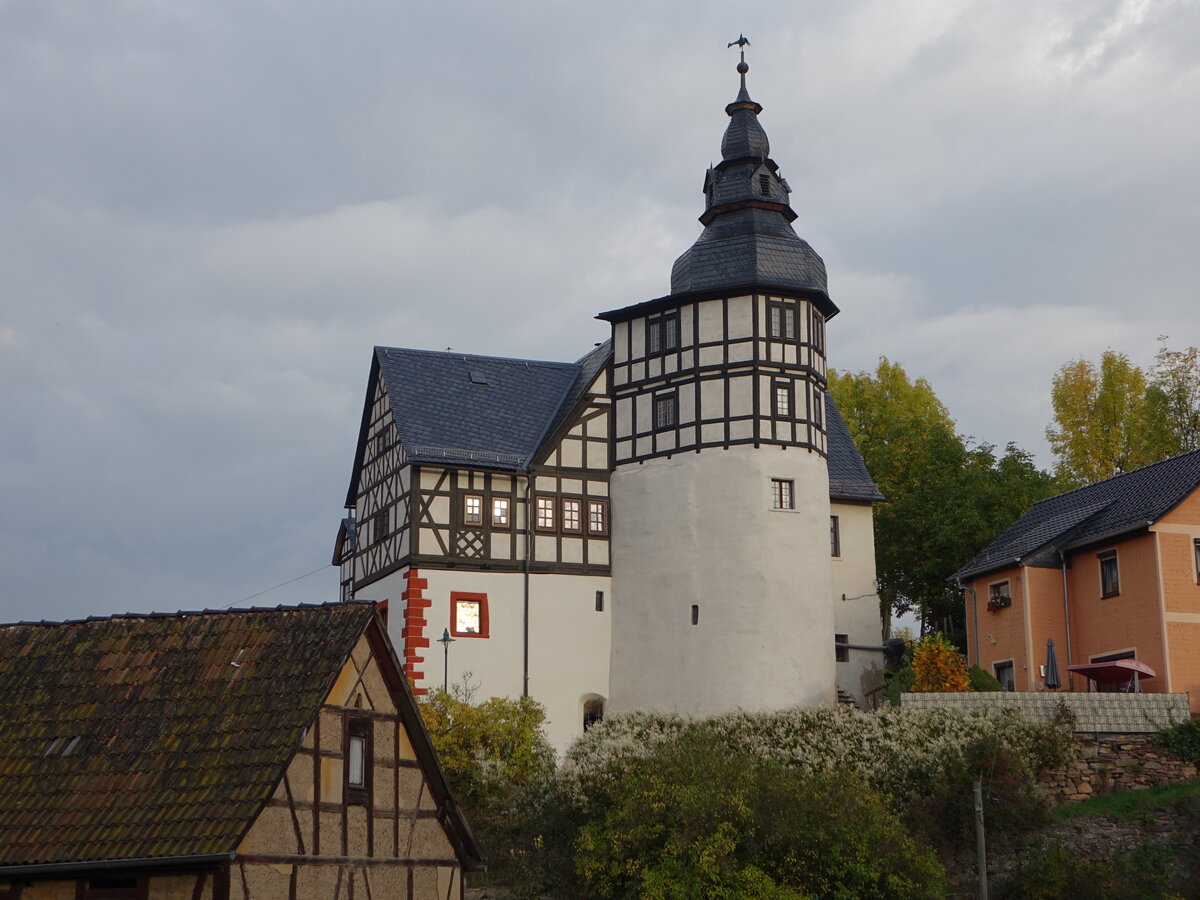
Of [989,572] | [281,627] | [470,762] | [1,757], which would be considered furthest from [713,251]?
[1,757]

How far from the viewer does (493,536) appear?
42500 millimetres

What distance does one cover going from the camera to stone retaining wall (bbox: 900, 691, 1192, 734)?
1358 inches

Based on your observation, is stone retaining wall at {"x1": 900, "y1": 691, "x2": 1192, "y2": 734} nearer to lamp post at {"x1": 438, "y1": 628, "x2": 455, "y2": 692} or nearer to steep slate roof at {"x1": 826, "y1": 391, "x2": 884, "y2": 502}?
steep slate roof at {"x1": 826, "y1": 391, "x2": 884, "y2": 502}

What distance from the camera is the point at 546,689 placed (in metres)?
42.1

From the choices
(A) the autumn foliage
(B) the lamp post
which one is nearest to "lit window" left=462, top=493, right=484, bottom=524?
(B) the lamp post

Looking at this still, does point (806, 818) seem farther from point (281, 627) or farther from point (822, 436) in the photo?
point (822, 436)

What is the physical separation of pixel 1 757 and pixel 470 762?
47.9 feet

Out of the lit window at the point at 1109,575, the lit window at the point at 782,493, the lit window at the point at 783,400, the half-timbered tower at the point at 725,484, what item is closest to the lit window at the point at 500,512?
the half-timbered tower at the point at 725,484

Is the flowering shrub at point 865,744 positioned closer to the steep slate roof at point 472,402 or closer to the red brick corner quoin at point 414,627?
the red brick corner quoin at point 414,627

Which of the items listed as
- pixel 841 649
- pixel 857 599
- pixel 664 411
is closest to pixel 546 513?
pixel 664 411

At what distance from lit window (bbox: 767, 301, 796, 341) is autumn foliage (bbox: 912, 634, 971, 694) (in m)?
8.79

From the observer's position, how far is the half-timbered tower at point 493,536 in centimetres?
4138

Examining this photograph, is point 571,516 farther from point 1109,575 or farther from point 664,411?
point 1109,575

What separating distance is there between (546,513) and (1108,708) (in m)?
15.1
